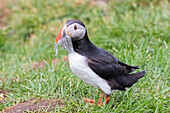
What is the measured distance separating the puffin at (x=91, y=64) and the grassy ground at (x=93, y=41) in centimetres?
29

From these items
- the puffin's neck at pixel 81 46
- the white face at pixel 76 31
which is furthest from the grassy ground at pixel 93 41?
the white face at pixel 76 31

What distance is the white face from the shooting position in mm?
2811

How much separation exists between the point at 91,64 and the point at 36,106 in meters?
1.02

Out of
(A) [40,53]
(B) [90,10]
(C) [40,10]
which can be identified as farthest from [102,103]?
(C) [40,10]

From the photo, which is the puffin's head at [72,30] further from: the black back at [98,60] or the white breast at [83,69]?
the white breast at [83,69]

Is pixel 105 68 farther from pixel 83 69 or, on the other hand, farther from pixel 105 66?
pixel 83 69

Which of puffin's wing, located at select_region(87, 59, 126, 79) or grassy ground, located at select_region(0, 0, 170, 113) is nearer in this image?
puffin's wing, located at select_region(87, 59, 126, 79)

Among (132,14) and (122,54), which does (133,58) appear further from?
(132,14)

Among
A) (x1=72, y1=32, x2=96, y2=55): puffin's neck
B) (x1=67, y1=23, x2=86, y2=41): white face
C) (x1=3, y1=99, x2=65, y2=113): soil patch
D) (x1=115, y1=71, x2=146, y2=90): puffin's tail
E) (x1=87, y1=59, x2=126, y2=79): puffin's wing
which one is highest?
(x1=67, y1=23, x2=86, y2=41): white face

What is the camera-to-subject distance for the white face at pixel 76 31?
2.81 meters

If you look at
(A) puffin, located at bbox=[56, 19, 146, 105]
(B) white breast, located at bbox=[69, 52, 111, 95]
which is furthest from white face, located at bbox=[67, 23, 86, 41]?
(B) white breast, located at bbox=[69, 52, 111, 95]

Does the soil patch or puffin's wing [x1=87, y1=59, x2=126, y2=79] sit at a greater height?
puffin's wing [x1=87, y1=59, x2=126, y2=79]

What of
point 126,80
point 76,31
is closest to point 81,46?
point 76,31

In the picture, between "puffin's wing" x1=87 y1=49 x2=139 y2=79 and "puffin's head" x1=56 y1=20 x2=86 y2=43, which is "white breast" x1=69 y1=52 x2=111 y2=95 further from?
"puffin's head" x1=56 y1=20 x2=86 y2=43
